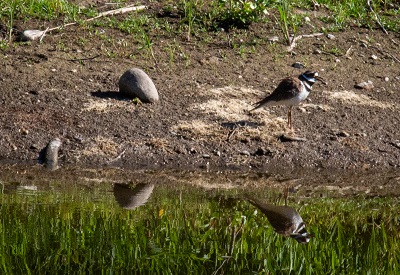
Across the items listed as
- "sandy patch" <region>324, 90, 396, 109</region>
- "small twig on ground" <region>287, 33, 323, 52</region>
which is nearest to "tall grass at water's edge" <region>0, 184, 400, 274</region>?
"sandy patch" <region>324, 90, 396, 109</region>

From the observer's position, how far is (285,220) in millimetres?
7441

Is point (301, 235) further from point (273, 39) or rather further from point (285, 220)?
point (273, 39)

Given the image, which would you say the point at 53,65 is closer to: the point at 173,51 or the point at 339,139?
the point at 173,51

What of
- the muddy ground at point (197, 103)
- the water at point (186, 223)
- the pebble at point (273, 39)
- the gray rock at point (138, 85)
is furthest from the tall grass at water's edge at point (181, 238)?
the pebble at point (273, 39)

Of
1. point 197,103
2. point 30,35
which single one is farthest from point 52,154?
point 30,35

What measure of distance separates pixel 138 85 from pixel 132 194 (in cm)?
227

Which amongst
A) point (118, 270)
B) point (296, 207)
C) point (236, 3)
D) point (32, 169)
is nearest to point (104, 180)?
point (32, 169)

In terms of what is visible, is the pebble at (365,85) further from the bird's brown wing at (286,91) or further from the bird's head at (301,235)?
the bird's head at (301,235)

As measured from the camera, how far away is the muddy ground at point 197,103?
9.41 m

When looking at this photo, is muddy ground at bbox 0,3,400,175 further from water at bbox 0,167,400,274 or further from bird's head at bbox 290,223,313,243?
bird's head at bbox 290,223,313,243

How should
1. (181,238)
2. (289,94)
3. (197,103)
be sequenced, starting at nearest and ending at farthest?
(181,238) < (289,94) < (197,103)

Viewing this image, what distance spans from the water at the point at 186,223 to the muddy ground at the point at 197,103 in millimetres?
422

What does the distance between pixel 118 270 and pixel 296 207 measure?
7.50ft

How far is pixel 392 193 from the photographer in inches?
340
